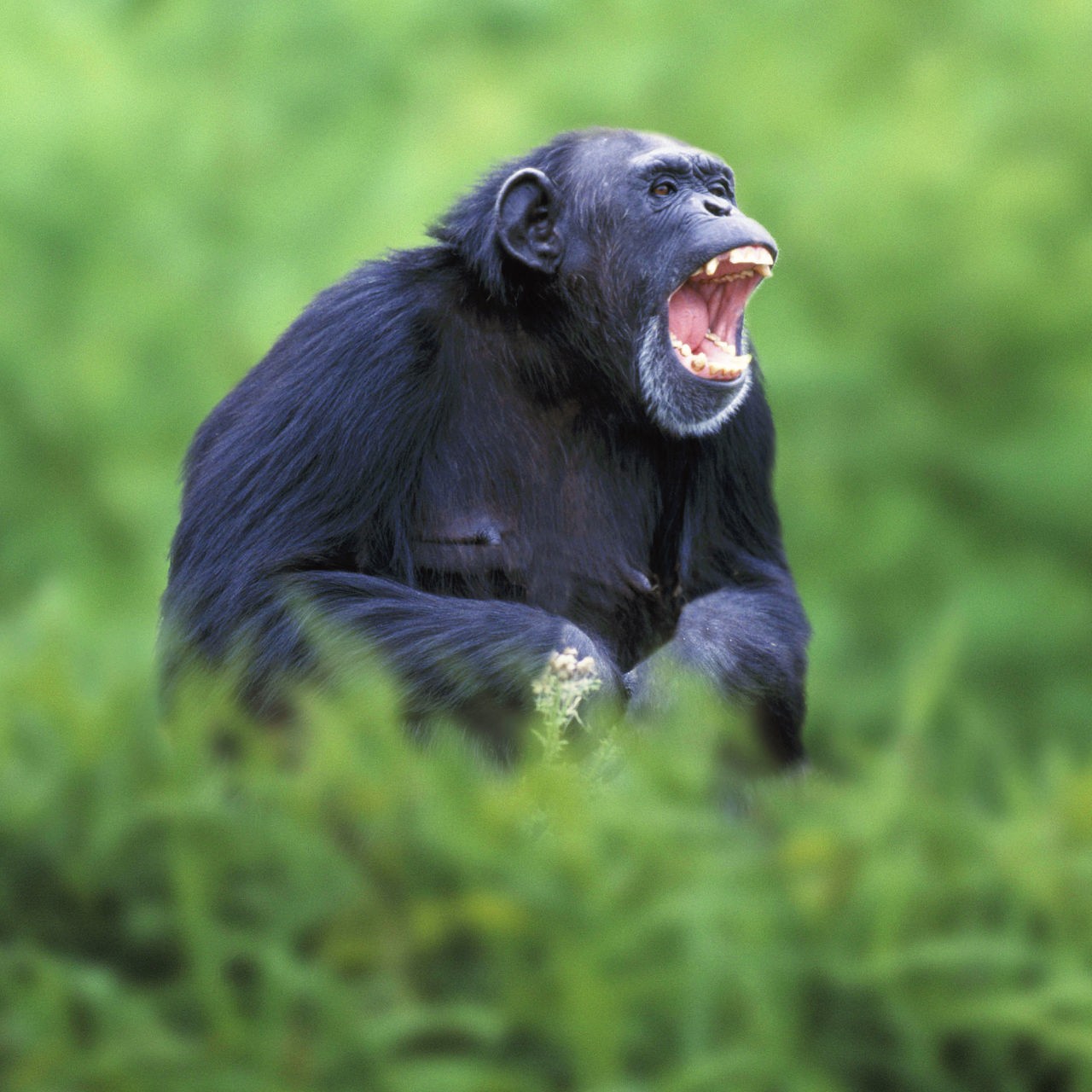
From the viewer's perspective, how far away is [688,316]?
435 cm

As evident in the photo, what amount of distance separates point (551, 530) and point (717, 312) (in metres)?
0.73

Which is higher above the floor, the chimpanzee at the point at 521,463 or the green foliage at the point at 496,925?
the chimpanzee at the point at 521,463

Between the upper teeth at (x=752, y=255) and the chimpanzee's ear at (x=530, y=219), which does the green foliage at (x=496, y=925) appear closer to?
the upper teeth at (x=752, y=255)

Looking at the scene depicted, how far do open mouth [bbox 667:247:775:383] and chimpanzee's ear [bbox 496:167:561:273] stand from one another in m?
0.33

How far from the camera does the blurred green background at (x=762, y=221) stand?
11.7m

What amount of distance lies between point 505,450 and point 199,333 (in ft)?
28.4

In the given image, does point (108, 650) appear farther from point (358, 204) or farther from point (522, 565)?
point (358, 204)

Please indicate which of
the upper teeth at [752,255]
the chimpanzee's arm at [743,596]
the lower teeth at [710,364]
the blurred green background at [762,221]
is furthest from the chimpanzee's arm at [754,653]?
the blurred green background at [762,221]

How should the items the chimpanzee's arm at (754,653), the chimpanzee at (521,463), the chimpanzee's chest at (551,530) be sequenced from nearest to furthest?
the chimpanzee at (521,463)
the chimpanzee's arm at (754,653)
the chimpanzee's chest at (551,530)

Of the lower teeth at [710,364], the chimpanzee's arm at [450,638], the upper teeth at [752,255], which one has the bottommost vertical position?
the chimpanzee's arm at [450,638]

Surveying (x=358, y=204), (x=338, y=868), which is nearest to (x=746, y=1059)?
(x=338, y=868)

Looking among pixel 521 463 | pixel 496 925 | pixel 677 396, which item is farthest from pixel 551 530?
pixel 496 925

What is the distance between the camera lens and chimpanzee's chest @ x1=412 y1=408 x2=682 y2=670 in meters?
4.05

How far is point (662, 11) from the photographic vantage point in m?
13.0
